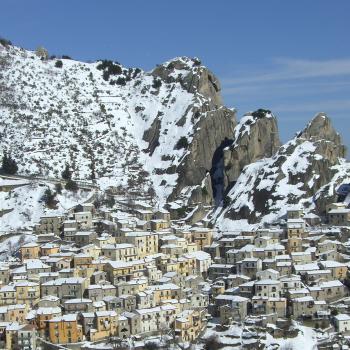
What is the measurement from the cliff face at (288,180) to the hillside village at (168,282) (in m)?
5.08

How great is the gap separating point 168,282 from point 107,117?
211 feet

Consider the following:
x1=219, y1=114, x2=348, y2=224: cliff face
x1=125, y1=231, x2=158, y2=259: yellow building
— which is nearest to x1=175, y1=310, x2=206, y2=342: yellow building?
x1=125, y1=231, x2=158, y2=259: yellow building

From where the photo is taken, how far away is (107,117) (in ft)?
512

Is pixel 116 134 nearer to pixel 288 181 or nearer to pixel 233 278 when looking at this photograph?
pixel 288 181

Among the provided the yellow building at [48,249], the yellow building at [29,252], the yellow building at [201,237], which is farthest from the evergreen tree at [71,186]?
the yellow building at [29,252]

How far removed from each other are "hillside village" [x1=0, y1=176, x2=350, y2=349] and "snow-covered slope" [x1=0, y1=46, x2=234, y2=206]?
2608 centimetres

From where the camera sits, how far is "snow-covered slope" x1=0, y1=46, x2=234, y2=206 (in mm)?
141125

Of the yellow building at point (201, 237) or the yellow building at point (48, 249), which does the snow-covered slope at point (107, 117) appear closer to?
the yellow building at point (201, 237)

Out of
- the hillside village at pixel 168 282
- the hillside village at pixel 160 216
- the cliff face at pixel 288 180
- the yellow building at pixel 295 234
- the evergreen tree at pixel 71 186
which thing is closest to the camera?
the hillside village at pixel 168 282

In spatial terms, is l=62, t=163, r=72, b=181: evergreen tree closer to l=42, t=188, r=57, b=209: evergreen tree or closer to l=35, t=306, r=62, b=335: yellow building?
l=42, t=188, r=57, b=209: evergreen tree

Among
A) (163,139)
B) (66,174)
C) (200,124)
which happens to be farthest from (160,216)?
(163,139)

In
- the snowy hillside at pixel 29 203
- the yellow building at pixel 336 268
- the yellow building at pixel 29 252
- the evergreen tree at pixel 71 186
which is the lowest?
the yellow building at pixel 336 268

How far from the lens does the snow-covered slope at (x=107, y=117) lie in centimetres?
14112

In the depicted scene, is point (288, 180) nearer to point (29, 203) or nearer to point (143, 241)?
point (143, 241)
